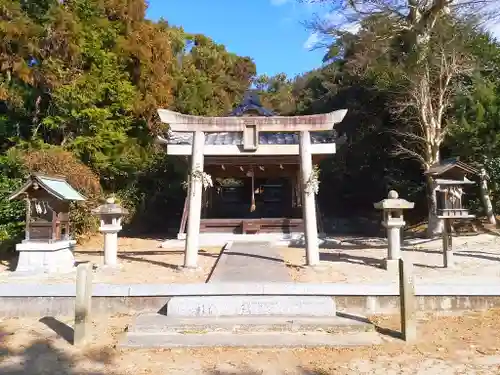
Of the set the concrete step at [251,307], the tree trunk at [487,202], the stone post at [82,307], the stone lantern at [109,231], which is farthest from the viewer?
the tree trunk at [487,202]

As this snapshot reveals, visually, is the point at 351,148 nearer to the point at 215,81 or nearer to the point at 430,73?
the point at 430,73

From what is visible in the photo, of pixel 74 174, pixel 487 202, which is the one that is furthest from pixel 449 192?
pixel 74 174

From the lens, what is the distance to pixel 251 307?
563 centimetres

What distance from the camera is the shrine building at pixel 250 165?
9.07 m

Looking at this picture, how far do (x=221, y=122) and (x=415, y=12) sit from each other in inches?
305

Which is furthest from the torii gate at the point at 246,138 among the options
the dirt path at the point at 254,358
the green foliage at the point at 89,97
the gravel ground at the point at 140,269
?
the green foliage at the point at 89,97

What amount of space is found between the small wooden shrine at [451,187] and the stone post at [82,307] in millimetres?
6996

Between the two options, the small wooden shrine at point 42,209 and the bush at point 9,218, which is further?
the bush at point 9,218

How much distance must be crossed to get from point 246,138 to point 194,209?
6.42 ft

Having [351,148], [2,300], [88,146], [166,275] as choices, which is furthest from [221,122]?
[351,148]

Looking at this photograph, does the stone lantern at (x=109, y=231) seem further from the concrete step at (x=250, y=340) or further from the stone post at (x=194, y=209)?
the concrete step at (x=250, y=340)

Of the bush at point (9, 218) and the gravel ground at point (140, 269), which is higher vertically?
the bush at point (9, 218)

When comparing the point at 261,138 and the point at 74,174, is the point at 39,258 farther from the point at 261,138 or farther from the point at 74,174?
the point at 261,138

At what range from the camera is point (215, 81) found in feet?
97.7
